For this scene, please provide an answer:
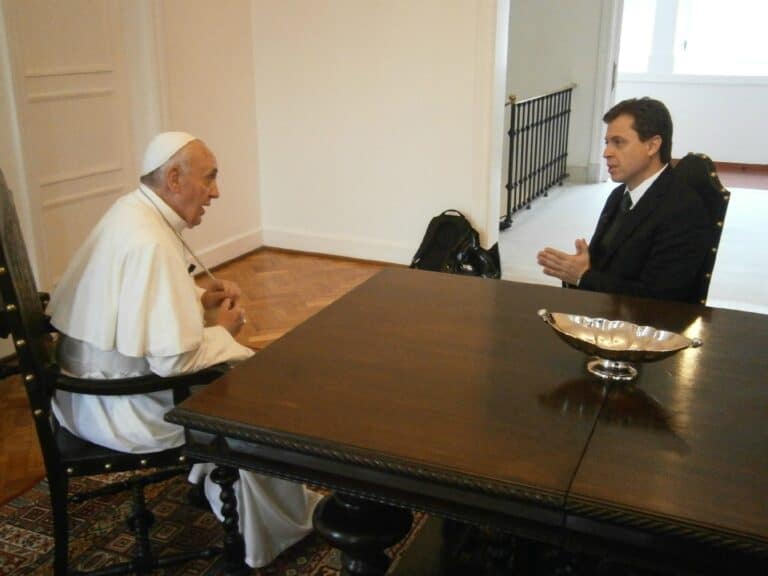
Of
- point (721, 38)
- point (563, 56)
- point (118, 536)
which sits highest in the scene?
point (721, 38)

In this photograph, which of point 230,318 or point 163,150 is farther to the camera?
point 230,318

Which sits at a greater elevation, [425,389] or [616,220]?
[616,220]

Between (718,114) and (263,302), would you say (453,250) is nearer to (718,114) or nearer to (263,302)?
(263,302)

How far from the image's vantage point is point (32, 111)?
12.1 feet

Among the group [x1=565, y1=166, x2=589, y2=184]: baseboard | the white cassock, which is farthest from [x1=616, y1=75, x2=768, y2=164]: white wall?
the white cassock

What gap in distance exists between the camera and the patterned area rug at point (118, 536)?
2238 mm

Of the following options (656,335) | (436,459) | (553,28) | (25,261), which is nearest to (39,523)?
(25,261)

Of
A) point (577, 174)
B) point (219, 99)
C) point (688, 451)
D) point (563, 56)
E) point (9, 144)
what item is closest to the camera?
point (688, 451)

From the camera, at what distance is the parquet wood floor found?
2793 mm

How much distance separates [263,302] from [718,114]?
6348 mm

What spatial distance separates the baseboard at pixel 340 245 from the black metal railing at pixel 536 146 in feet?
4.11

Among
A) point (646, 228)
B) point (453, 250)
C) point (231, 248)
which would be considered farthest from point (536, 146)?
point (646, 228)

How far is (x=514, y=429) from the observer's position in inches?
57.4

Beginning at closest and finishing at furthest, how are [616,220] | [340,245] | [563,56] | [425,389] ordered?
1. [425,389]
2. [616,220]
3. [340,245]
4. [563,56]
